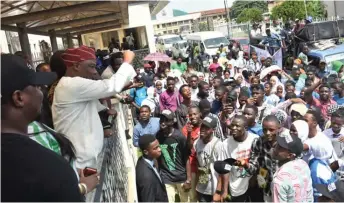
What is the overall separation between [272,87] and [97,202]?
5482 mm

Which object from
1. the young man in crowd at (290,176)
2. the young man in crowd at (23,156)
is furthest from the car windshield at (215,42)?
the young man in crowd at (23,156)

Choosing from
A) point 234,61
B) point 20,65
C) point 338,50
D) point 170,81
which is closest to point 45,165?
point 20,65

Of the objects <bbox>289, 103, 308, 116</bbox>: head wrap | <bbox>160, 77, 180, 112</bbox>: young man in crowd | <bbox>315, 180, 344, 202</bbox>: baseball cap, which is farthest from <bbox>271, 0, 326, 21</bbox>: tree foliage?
<bbox>315, 180, 344, 202</bbox>: baseball cap

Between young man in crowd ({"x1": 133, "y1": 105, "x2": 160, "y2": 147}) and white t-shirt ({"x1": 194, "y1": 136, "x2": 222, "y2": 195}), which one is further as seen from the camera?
young man in crowd ({"x1": 133, "y1": 105, "x2": 160, "y2": 147})

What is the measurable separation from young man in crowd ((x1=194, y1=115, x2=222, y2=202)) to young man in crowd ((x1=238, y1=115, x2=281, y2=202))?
0.42 meters

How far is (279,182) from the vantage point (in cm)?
315

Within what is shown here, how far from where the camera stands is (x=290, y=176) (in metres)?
3.15

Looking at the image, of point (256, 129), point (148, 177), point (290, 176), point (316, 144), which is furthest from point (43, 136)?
point (256, 129)

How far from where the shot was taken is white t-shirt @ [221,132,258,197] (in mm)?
4039

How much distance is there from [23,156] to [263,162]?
2699 millimetres

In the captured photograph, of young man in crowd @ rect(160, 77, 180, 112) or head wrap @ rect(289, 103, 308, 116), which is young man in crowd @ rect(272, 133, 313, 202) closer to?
head wrap @ rect(289, 103, 308, 116)

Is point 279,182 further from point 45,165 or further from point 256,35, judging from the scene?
point 256,35

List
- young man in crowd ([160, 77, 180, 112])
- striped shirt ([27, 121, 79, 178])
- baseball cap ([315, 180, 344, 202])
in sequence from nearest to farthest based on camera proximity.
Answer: striped shirt ([27, 121, 79, 178]) → baseball cap ([315, 180, 344, 202]) → young man in crowd ([160, 77, 180, 112])

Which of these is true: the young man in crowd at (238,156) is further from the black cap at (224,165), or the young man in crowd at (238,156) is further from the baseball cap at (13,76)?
the baseball cap at (13,76)
